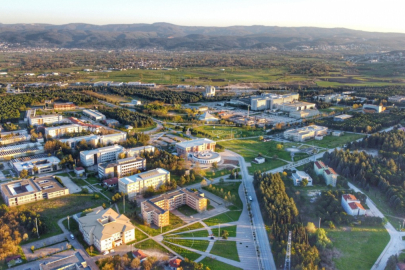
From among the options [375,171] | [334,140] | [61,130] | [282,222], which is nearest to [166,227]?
[282,222]

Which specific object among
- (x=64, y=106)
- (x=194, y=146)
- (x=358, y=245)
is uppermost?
(x=194, y=146)

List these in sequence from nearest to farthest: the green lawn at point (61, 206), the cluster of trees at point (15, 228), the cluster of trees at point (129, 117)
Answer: the cluster of trees at point (15, 228), the green lawn at point (61, 206), the cluster of trees at point (129, 117)

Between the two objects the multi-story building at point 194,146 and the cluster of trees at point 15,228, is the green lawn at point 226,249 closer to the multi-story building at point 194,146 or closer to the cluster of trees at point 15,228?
the cluster of trees at point 15,228

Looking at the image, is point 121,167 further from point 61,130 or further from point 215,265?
point 61,130

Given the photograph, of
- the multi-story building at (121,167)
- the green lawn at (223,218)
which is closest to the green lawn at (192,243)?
the green lawn at (223,218)

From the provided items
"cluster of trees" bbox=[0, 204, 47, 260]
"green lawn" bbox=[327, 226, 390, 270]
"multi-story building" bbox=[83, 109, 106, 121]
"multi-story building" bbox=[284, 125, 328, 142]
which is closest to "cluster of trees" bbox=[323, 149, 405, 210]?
"green lawn" bbox=[327, 226, 390, 270]

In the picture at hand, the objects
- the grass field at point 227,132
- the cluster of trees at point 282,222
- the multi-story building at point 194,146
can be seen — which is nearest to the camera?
the cluster of trees at point 282,222

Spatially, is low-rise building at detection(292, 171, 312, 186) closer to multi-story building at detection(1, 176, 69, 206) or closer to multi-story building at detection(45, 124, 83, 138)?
multi-story building at detection(1, 176, 69, 206)
